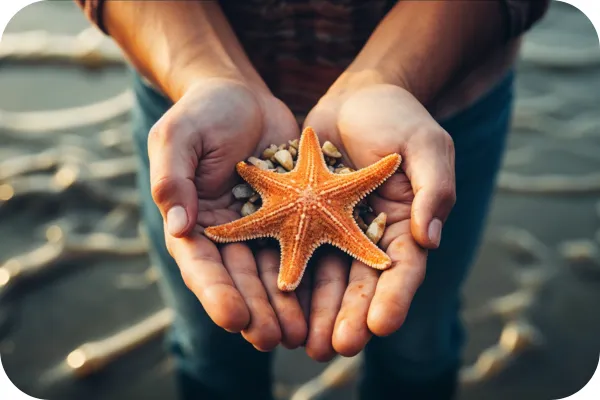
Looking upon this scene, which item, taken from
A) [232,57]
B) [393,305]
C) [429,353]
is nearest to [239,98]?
[232,57]

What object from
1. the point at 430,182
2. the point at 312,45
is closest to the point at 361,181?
the point at 430,182

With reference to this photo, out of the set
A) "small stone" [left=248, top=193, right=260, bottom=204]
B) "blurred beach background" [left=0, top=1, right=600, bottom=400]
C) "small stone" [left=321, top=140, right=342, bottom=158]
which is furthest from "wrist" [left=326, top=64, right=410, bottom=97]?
"blurred beach background" [left=0, top=1, right=600, bottom=400]

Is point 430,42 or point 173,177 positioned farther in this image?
point 430,42

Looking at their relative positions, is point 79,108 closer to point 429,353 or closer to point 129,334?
point 129,334

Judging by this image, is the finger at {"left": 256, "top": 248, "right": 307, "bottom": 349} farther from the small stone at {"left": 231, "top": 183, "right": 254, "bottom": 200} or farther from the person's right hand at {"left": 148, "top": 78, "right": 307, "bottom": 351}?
the small stone at {"left": 231, "top": 183, "right": 254, "bottom": 200}

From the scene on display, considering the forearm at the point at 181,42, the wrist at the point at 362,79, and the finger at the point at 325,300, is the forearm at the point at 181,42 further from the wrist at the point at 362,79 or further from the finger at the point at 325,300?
the finger at the point at 325,300

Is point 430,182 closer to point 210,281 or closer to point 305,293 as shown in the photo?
point 305,293
